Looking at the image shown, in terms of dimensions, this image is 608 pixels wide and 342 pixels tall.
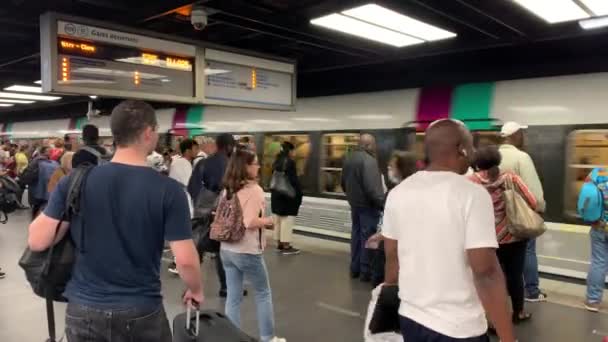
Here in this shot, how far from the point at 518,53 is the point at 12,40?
639 cm

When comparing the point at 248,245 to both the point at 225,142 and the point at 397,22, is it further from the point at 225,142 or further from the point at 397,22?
the point at 397,22

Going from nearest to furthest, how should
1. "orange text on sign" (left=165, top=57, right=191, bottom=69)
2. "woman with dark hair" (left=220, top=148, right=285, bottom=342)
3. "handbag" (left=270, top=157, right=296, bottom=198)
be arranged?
"woman with dark hair" (left=220, top=148, right=285, bottom=342) < "orange text on sign" (left=165, top=57, right=191, bottom=69) < "handbag" (left=270, top=157, right=296, bottom=198)

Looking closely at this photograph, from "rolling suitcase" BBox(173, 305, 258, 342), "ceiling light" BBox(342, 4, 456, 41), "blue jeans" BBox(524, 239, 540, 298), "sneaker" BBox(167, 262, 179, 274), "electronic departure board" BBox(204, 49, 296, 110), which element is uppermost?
"ceiling light" BBox(342, 4, 456, 41)

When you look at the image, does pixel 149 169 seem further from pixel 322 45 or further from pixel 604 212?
pixel 322 45

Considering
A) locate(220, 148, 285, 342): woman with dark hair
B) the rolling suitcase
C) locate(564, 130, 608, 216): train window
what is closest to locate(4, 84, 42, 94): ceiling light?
locate(220, 148, 285, 342): woman with dark hair

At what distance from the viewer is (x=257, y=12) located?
470 centimetres

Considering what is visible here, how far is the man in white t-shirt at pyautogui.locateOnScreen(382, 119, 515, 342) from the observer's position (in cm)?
170

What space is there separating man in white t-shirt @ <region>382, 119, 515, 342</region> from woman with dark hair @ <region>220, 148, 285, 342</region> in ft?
5.42

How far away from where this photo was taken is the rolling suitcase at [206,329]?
203 cm

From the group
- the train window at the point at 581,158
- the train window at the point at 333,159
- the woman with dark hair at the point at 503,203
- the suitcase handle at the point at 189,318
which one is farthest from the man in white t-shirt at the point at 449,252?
the train window at the point at 333,159

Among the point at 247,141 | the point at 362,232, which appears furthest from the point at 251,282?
the point at 247,141

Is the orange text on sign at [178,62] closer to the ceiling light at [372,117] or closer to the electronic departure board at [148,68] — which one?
the electronic departure board at [148,68]

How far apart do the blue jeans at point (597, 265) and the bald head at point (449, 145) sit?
138 inches

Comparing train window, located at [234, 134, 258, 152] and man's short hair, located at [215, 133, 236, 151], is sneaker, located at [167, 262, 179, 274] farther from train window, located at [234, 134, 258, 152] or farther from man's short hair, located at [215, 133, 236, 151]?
man's short hair, located at [215, 133, 236, 151]
